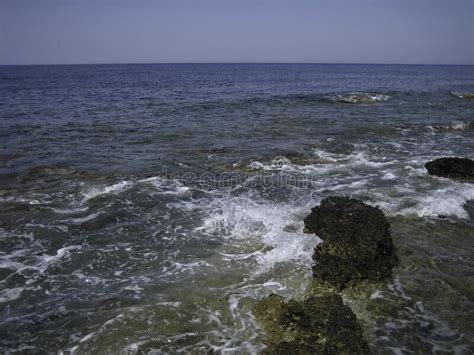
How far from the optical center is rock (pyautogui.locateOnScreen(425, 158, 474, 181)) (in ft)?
38.8

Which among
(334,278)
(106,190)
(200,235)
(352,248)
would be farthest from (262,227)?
(106,190)

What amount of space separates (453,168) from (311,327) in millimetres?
9356

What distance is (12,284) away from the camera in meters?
6.70

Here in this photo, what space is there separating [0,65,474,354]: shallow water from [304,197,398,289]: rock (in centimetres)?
35

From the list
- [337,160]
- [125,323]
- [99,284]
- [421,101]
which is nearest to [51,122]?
[337,160]

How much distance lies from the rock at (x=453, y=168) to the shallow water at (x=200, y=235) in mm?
467

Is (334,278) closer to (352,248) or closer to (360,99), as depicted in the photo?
(352,248)

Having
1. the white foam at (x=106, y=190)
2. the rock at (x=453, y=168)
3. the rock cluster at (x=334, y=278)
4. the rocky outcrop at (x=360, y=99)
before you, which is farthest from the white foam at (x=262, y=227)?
the rocky outcrop at (x=360, y=99)

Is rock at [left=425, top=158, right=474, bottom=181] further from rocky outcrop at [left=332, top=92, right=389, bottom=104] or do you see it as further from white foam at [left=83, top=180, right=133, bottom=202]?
rocky outcrop at [left=332, top=92, right=389, bottom=104]

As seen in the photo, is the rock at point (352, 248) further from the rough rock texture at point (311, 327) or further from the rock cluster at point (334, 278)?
the rough rock texture at point (311, 327)

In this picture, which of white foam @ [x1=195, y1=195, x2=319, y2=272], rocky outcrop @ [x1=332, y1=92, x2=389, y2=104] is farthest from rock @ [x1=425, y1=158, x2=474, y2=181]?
rocky outcrop @ [x1=332, y1=92, x2=389, y2=104]

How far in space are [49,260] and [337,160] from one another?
35.2 feet

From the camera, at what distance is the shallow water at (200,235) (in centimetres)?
558

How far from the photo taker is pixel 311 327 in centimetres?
516
